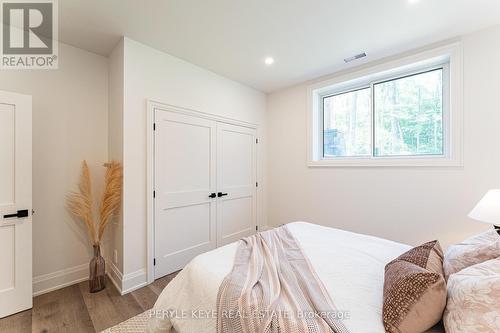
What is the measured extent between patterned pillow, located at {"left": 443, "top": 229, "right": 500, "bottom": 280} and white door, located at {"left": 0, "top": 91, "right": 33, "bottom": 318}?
3117 millimetres

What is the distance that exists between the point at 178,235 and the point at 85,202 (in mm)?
1065

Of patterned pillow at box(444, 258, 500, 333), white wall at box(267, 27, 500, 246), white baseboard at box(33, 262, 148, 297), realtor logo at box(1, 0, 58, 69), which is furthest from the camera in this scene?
white baseboard at box(33, 262, 148, 297)

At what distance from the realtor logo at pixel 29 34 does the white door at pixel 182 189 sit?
47.9 inches

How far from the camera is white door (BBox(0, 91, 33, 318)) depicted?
72.7 inches

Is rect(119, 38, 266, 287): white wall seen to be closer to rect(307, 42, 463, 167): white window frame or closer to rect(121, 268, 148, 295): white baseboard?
rect(121, 268, 148, 295): white baseboard

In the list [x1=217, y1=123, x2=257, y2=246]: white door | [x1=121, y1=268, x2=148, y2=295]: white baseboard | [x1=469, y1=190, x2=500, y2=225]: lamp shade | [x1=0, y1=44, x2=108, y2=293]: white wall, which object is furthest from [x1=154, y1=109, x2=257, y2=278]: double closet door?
[x1=469, y1=190, x2=500, y2=225]: lamp shade

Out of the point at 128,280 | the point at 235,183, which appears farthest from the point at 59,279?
the point at 235,183

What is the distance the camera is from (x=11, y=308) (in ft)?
6.11

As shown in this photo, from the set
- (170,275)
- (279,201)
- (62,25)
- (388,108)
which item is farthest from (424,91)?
(62,25)

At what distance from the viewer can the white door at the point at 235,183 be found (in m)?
3.23

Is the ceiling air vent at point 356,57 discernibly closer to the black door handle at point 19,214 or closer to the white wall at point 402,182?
the white wall at point 402,182

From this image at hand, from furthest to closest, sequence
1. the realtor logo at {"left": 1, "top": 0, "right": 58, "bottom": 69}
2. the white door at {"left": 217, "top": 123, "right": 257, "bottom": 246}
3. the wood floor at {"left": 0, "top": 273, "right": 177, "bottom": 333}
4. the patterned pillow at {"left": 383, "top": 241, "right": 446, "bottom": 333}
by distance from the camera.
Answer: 1. the white door at {"left": 217, "top": 123, "right": 257, "bottom": 246}
2. the realtor logo at {"left": 1, "top": 0, "right": 58, "bottom": 69}
3. the wood floor at {"left": 0, "top": 273, "right": 177, "bottom": 333}
4. the patterned pillow at {"left": 383, "top": 241, "right": 446, "bottom": 333}

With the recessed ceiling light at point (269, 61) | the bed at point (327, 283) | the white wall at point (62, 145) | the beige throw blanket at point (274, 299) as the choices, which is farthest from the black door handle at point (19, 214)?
the recessed ceiling light at point (269, 61)

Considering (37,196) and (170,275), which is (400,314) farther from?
(37,196)
